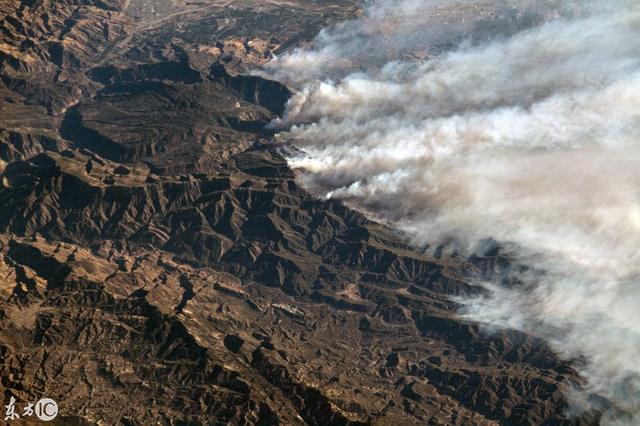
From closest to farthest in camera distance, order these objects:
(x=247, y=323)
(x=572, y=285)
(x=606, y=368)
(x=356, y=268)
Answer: (x=606, y=368) → (x=247, y=323) → (x=572, y=285) → (x=356, y=268)

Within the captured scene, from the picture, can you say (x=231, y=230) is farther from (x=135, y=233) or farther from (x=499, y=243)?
(x=499, y=243)

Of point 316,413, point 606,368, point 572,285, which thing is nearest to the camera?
point 316,413

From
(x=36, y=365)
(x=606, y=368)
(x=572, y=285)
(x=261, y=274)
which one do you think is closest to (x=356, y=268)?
(x=261, y=274)

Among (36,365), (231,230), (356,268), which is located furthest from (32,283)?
(356,268)

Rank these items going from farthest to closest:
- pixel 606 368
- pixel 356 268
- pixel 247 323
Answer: pixel 356 268 < pixel 247 323 < pixel 606 368

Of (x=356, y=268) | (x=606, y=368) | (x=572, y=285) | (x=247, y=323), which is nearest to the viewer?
(x=606, y=368)

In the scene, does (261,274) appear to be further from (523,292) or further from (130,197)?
(523,292)

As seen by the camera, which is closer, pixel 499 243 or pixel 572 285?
pixel 572 285

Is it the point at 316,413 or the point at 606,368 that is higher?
the point at 316,413

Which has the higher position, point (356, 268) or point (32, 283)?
point (32, 283)
